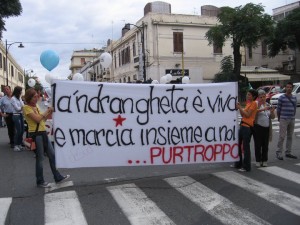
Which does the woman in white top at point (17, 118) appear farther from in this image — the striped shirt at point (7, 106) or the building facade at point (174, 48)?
the building facade at point (174, 48)

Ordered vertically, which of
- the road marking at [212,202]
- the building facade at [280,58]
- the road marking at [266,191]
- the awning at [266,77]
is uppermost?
the building facade at [280,58]

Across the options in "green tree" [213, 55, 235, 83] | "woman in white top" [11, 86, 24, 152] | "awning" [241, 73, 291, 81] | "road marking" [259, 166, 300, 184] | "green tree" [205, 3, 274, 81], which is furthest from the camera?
"awning" [241, 73, 291, 81]

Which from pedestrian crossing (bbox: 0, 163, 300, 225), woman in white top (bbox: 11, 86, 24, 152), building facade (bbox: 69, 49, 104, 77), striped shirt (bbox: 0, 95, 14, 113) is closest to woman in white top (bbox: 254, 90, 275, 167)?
pedestrian crossing (bbox: 0, 163, 300, 225)

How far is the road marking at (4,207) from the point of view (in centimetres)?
556

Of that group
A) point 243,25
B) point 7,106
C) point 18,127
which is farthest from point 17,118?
point 243,25

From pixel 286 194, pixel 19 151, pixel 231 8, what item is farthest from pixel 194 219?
pixel 231 8

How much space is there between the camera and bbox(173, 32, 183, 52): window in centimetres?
4075

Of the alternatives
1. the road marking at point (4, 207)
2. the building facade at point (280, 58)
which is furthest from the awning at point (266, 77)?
the road marking at point (4, 207)

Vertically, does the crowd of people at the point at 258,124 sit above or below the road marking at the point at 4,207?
above

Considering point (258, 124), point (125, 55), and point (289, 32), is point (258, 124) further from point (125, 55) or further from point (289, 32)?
point (125, 55)

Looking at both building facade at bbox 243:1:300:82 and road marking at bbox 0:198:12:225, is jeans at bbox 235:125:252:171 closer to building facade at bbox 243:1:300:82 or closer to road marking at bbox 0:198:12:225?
road marking at bbox 0:198:12:225

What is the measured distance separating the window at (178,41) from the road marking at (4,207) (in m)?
35.6

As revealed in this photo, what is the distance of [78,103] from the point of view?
711 cm

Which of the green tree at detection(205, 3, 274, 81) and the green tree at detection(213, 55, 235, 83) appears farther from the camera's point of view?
the green tree at detection(213, 55, 235, 83)
